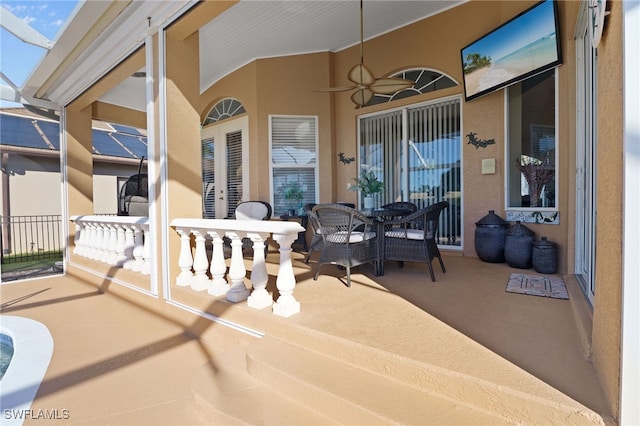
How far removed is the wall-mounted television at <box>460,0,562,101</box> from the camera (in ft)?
11.1

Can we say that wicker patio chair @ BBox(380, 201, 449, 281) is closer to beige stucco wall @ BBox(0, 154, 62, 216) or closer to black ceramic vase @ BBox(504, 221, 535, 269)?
black ceramic vase @ BBox(504, 221, 535, 269)

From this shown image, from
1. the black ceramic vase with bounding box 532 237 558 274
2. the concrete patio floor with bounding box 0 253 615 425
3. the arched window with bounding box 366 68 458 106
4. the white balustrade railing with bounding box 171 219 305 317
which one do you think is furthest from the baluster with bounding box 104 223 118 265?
the black ceramic vase with bounding box 532 237 558 274

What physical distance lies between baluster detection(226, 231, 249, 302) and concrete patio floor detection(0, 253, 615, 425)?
10 centimetres

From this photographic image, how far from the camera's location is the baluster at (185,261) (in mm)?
2895

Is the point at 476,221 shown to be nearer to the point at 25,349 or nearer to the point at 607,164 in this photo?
the point at 607,164

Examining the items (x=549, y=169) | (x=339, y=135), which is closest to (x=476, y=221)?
(x=549, y=169)

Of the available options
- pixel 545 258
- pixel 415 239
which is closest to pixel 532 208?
pixel 545 258

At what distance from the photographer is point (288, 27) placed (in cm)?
498

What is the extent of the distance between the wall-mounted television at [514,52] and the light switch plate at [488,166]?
2.94 feet

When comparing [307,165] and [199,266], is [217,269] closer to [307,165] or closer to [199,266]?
[199,266]

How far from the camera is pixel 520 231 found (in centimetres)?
364

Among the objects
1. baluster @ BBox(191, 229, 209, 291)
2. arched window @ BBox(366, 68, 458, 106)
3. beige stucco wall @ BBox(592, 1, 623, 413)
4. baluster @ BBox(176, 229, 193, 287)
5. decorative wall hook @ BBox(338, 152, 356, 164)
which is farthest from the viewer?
decorative wall hook @ BBox(338, 152, 356, 164)

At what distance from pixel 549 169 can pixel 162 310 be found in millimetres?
4520

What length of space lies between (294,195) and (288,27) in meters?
2.83
